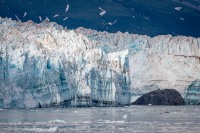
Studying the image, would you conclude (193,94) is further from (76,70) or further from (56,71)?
(56,71)

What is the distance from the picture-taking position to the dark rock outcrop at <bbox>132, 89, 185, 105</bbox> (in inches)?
2418

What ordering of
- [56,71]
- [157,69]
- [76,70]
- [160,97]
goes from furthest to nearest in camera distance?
[160,97], [157,69], [76,70], [56,71]

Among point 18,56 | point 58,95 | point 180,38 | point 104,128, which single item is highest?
point 180,38

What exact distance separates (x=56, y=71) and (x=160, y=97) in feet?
67.5

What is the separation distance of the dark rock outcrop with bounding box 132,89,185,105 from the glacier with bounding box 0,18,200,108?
609 millimetres

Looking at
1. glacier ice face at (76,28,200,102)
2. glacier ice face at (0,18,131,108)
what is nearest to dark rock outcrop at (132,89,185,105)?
glacier ice face at (76,28,200,102)

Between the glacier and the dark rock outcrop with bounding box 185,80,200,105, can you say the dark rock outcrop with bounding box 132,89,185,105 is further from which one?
the dark rock outcrop with bounding box 185,80,200,105

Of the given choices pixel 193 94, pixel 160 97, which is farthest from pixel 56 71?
pixel 160 97

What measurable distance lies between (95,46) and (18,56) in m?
9.75

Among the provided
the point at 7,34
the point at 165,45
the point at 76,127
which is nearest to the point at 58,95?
the point at 7,34

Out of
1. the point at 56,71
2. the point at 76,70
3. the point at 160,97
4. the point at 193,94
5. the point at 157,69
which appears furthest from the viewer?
the point at 160,97

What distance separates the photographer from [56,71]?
45.9 meters

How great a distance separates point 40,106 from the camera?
148ft

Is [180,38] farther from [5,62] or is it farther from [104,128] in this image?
[104,128]
